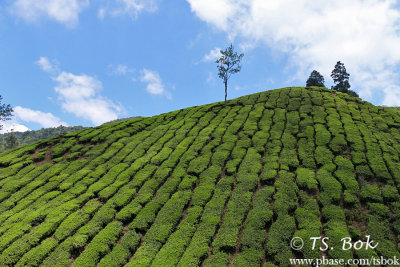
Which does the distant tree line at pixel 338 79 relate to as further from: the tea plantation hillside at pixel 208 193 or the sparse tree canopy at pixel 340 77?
the tea plantation hillside at pixel 208 193

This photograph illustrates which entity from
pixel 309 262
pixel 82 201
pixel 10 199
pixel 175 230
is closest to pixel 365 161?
pixel 309 262

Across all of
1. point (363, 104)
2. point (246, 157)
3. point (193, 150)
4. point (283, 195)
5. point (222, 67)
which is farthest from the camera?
point (222, 67)

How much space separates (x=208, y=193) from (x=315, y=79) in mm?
55072

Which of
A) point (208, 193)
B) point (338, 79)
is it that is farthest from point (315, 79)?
point (208, 193)

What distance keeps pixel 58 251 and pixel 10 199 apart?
9.09m

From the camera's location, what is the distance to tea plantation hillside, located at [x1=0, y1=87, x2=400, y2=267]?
43.2 ft

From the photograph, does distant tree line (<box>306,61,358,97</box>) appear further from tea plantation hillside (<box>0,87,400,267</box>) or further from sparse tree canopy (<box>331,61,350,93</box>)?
tea plantation hillside (<box>0,87,400,267</box>)

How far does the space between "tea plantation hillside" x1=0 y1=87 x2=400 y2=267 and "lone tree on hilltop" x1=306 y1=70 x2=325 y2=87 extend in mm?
31516

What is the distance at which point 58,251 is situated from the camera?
1363cm

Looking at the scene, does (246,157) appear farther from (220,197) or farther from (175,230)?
(175,230)

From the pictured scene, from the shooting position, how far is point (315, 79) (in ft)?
197

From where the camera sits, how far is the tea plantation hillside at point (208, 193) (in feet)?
43.2

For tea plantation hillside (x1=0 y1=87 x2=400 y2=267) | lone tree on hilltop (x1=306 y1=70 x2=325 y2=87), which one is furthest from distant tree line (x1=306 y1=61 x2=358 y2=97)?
tea plantation hillside (x1=0 y1=87 x2=400 y2=267)

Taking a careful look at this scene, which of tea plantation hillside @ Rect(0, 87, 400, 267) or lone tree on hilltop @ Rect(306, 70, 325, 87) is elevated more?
lone tree on hilltop @ Rect(306, 70, 325, 87)
